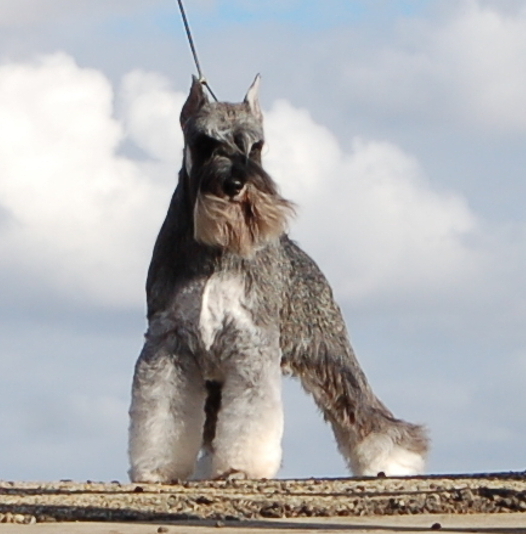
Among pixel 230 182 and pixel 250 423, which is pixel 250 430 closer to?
pixel 250 423

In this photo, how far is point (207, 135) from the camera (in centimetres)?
1262

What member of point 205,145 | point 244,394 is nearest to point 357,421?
point 244,394

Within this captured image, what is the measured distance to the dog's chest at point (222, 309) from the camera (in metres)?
12.7

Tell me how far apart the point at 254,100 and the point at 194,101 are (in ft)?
1.73

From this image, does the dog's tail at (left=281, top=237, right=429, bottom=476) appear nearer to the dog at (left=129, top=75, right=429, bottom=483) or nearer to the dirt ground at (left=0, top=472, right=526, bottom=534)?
the dog at (left=129, top=75, right=429, bottom=483)

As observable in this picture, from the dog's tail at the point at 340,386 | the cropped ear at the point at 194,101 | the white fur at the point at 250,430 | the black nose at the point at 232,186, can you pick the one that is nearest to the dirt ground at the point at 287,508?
the white fur at the point at 250,430

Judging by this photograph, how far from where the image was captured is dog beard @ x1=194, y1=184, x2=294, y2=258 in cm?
1243

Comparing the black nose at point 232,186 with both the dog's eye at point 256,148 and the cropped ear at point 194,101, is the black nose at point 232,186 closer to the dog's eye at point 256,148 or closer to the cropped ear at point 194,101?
the dog's eye at point 256,148

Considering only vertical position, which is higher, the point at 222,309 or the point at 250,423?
the point at 222,309

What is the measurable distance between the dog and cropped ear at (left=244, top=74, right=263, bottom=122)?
1 cm

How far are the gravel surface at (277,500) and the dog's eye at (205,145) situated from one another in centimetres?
268

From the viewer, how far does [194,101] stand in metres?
13.0

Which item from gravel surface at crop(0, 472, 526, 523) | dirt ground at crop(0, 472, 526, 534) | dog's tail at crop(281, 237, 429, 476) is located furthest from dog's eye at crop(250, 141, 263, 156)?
dirt ground at crop(0, 472, 526, 534)

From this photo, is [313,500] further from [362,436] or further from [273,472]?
[362,436]
